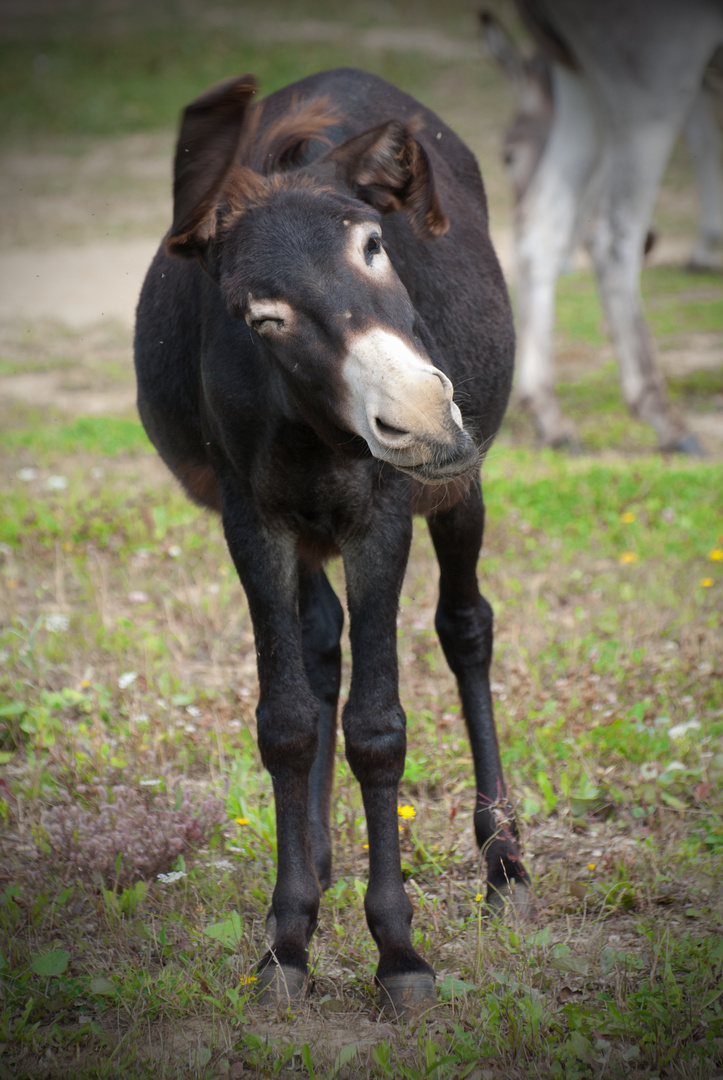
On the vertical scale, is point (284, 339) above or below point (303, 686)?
above

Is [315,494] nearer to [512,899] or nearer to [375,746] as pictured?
[375,746]

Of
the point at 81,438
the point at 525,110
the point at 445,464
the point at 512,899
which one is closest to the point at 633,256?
the point at 525,110

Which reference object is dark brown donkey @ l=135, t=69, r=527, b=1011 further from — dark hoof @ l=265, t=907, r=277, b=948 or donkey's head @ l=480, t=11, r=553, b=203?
donkey's head @ l=480, t=11, r=553, b=203

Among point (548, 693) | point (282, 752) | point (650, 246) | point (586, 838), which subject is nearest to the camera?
point (282, 752)

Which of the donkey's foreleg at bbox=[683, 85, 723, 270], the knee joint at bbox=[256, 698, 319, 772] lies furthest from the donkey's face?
the donkey's foreleg at bbox=[683, 85, 723, 270]

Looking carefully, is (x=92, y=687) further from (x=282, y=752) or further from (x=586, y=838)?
(x=586, y=838)

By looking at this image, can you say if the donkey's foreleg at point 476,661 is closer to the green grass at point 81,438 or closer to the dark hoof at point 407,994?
the dark hoof at point 407,994

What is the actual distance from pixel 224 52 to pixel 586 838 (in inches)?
1052

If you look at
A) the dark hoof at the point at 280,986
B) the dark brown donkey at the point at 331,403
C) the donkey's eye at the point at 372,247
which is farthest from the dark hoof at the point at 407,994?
the donkey's eye at the point at 372,247

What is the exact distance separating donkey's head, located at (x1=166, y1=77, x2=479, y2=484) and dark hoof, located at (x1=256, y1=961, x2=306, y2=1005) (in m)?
1.15

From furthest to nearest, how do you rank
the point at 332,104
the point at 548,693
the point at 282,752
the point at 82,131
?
the point at 82,131, the point at 548,693, the point at 332,104, the point at 282,752

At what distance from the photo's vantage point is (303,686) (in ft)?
7.78

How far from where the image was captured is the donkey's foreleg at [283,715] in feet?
7.57

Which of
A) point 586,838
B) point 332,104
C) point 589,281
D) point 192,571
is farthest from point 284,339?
point 589,281
